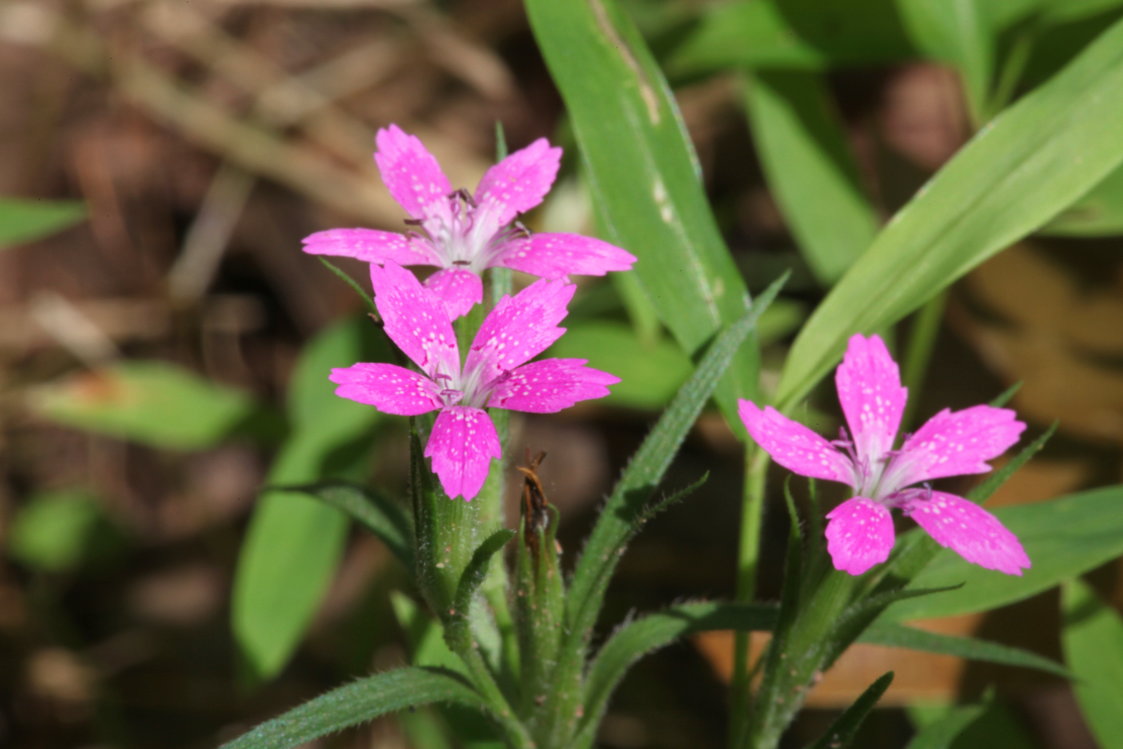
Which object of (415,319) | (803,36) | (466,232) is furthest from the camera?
(803,36)

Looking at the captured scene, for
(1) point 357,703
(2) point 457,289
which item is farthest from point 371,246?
(1) point 357,703

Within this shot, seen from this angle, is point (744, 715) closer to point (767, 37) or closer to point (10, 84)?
point (767, 37)

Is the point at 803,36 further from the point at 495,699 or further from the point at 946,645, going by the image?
the point at 495,699

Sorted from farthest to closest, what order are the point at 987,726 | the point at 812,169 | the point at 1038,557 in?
the point at 812,169
the point at 987,726
the point at 1038,557

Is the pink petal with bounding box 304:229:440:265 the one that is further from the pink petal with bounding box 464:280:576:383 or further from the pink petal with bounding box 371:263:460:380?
the pink petal with bounding box 464:280:576:383

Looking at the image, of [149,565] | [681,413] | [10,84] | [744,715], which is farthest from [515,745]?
[10,84]

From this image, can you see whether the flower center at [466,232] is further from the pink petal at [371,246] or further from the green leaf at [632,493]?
the green leaf at [632,493]
